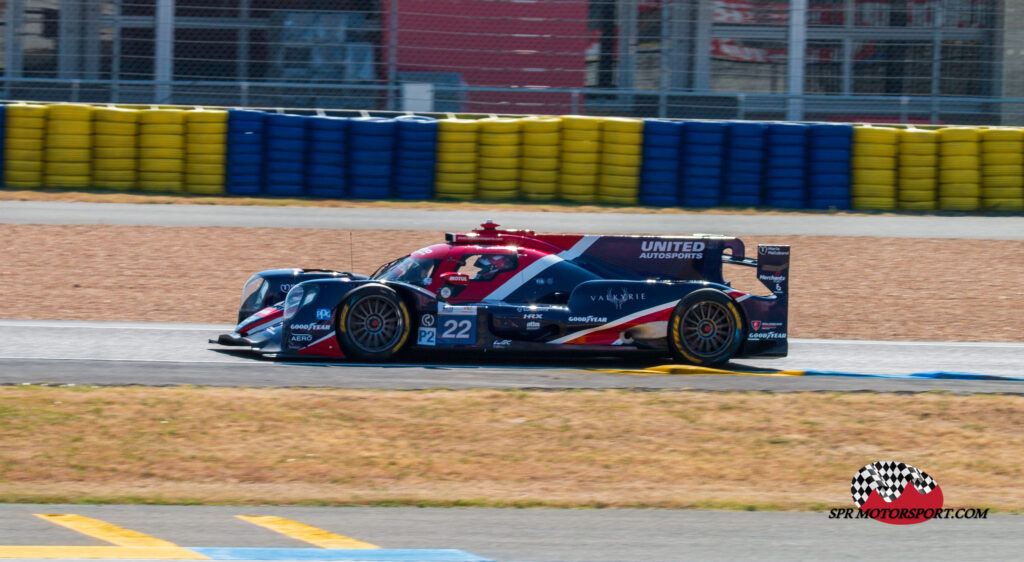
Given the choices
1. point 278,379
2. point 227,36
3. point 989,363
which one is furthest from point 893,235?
point 227,36

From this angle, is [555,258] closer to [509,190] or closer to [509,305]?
[509,305]

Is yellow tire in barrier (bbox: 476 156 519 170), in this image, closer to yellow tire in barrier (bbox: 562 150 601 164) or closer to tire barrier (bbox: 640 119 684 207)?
yellow tire in barrier (bbox: 562 150 601 164)

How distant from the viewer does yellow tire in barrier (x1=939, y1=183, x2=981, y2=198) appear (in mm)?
18984

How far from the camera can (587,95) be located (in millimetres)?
21469

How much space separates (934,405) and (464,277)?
4096mm

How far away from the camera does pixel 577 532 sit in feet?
19.3

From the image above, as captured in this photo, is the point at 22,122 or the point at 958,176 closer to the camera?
the point at 22,122

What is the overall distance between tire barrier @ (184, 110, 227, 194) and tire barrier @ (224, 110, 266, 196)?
0.10 metres

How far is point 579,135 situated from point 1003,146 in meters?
6.86

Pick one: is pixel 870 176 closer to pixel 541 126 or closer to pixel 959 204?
pixel 959 204

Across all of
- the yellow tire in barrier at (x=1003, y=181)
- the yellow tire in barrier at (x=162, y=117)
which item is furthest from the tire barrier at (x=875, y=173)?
the yellow tire in barrier at (x=162, y=117)

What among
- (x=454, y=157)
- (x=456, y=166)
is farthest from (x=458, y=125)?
(x=456, y=166)

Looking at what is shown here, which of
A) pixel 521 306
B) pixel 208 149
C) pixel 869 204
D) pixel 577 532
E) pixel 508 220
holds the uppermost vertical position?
pixel 208 149

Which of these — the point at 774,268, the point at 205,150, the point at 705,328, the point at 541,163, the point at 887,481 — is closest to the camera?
the point at 887,481
